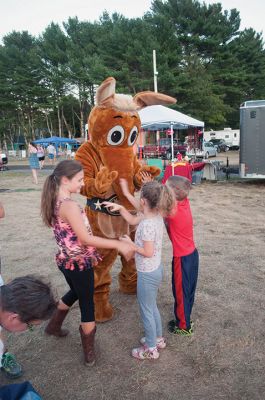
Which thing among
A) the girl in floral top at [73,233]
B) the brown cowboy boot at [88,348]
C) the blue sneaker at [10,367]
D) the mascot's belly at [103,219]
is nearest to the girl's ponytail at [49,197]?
the girl in floral top at [73,233]

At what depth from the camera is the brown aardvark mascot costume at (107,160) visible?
3.19 m

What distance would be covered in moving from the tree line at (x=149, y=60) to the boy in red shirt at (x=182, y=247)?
26.4 metres

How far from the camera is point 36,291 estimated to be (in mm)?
1583

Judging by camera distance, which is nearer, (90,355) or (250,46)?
(90,355)

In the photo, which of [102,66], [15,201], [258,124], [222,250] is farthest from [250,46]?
[222,250]

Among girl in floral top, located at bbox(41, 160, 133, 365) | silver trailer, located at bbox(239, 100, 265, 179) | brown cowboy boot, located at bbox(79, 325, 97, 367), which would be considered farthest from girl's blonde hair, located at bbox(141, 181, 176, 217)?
silver trailer, located at bbox(239, 100, 265, 179)

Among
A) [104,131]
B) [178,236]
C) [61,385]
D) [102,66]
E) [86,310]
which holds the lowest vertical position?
[61,385]

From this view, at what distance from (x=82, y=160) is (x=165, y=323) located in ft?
5.65

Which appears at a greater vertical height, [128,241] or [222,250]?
[128,241]

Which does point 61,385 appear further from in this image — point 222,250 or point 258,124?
point 258,124

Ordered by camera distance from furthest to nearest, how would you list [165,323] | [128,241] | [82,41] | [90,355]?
1. [82,41]
2. [165,323]
3. [90,355]
4. [128,241]

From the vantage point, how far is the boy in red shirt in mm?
2701

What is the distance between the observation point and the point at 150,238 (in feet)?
7.83

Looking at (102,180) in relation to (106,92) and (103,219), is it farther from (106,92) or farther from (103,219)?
(106,92)
